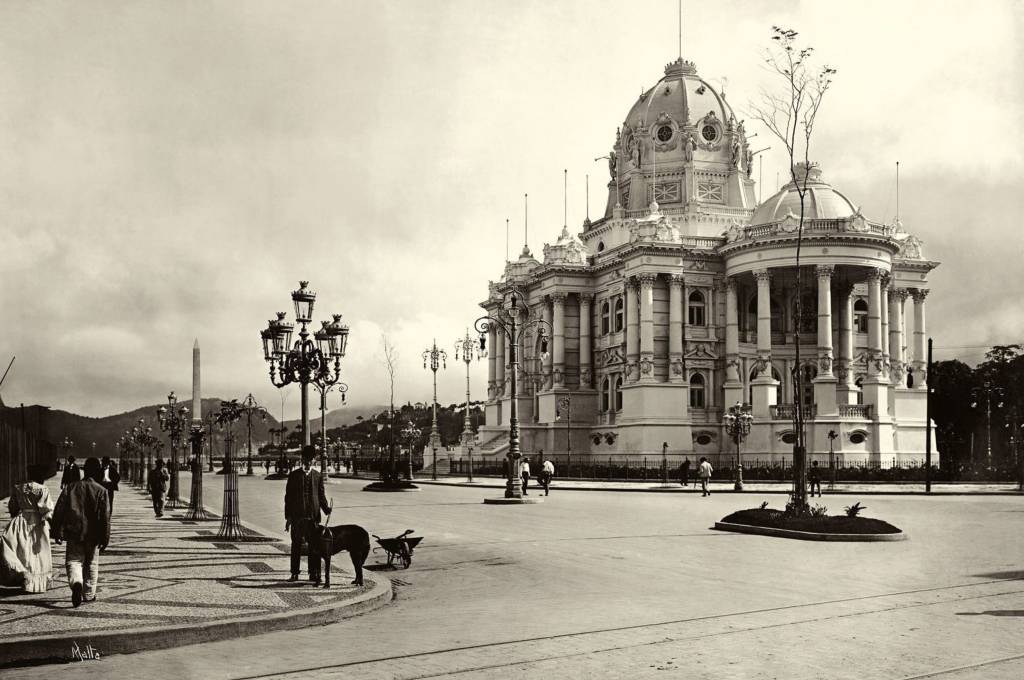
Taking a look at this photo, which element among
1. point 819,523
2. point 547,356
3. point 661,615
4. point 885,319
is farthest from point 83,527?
point 885,319

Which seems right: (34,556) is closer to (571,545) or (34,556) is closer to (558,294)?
(571,545)

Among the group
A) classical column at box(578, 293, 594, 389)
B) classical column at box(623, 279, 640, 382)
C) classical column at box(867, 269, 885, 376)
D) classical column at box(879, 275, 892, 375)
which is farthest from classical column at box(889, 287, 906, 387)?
classical column at box(578, 293, 594, 389)

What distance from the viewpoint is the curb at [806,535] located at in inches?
896

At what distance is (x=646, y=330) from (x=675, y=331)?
1945 millimetres

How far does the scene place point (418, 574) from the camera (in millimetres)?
17359

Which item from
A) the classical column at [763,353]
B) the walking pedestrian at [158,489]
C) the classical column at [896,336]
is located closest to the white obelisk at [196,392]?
the walking pedestrian at [158,489]

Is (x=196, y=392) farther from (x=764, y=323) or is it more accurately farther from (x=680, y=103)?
(x=680, y=103)

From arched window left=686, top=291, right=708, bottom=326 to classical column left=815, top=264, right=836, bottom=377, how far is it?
9212mm

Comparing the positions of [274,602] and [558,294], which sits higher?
[558,294]

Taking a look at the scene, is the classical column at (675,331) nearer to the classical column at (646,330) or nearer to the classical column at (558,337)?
the classical column at (646,330)

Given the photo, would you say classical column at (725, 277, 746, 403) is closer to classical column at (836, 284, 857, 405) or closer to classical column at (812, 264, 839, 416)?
classical column at (836, 284, 857, 405)

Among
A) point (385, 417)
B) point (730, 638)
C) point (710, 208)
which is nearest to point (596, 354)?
point (710, 208)

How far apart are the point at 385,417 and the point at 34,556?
140700 mm
